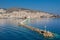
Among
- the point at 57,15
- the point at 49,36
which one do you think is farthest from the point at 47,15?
the point at 49,36

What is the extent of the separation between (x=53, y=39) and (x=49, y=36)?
61.5 inches

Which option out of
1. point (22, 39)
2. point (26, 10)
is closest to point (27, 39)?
point (22, 39)

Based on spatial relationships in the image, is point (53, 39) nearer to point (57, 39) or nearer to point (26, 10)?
point (57, 39)

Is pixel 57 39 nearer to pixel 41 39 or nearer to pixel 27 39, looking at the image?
pixel 41 39

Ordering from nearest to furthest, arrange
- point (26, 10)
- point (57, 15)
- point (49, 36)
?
point (49, 36)
point (57, 15)
point (26, 10)

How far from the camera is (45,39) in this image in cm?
2184

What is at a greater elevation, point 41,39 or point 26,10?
point 26,10

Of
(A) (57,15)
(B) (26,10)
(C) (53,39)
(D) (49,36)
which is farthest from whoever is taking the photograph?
(B) (26,10)

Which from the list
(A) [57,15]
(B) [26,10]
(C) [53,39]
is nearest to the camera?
(C) [53,39]

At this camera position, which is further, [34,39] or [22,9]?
[22,9]

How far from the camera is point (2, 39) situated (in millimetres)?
22625

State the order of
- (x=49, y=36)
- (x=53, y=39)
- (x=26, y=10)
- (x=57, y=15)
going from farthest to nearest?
(x=26, y=10) < (x=57, y=15) < (x=49, y=36) < (x=53, y=39)

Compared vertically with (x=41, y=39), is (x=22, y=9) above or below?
above

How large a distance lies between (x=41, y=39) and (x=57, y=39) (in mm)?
2203
